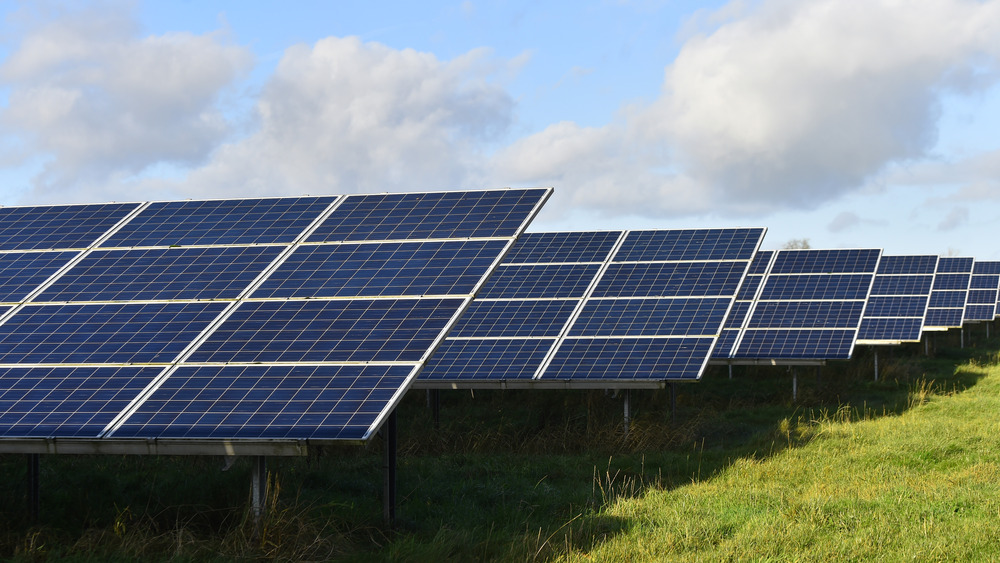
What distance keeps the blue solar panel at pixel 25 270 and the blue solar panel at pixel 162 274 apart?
39 cm

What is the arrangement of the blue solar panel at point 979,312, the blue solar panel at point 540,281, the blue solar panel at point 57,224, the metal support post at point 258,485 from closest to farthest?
the metal support post at point 258,485 < the blue solar panel at point 57,224 < the blue solar panel at point 540,281 < the blue solar panel at point 979,312

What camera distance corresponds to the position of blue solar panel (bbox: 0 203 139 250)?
1719 cm

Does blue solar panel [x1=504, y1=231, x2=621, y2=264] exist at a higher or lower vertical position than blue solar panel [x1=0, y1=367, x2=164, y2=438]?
higher

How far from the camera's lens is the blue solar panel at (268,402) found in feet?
34.0

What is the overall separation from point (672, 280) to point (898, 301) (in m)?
16.8

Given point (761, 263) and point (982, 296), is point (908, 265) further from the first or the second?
point (982, 296)

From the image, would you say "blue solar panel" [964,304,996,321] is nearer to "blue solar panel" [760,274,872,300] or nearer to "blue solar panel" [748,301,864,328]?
"blue solar panel" [760,274,872,300]

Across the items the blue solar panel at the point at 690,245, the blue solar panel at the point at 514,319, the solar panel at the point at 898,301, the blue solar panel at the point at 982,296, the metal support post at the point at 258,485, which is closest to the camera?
the metal support post at the point at 258,485

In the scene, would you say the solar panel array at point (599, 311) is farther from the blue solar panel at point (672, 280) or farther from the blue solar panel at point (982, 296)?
the blue solar panel at point (982, 296)

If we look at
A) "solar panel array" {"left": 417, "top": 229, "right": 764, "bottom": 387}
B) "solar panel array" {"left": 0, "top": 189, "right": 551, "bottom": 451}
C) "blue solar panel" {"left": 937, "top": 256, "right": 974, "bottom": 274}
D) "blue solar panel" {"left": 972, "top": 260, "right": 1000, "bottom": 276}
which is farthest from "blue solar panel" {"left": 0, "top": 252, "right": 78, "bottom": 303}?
"blue solar panel" {"left": 972, "top": 260, "right": 1000, "bottom": 276}

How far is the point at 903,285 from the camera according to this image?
38500 mm

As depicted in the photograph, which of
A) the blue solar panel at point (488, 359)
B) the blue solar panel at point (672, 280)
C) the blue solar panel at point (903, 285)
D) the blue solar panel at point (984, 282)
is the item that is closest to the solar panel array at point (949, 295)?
the blue solar panel at point (903, 285)

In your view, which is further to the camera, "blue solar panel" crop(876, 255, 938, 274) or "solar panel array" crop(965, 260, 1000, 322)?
"solar panel array" crop(965, 260, 1000, 322)

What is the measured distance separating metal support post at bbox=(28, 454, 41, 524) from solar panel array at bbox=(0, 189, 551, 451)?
3.60 feet
